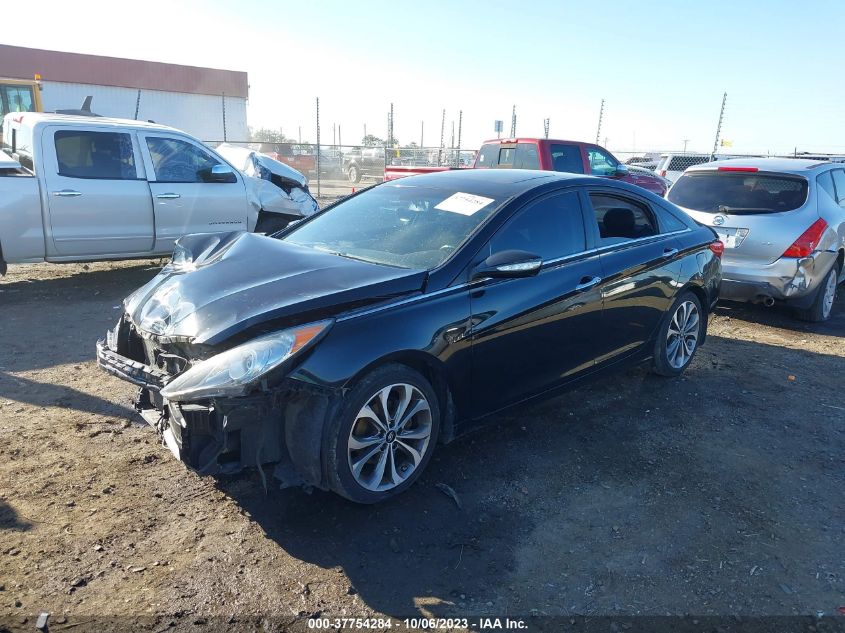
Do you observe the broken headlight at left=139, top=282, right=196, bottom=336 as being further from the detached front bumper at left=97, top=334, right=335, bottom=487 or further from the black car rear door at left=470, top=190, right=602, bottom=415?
the black car rear door at left=470, top=190, right=602, bottom=415

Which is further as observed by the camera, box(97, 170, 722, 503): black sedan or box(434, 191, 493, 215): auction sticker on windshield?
box(434, 191, 493, 215): auction sticker on windshield

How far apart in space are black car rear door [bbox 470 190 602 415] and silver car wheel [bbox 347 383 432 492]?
411 mm

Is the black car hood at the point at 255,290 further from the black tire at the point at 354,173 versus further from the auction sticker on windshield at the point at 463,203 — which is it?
the black tire at the point at 354,173

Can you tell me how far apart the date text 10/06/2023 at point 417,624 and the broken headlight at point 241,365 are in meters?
0.98

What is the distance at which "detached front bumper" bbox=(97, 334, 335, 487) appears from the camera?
2736 millimetres

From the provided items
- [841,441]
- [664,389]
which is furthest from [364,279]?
[841,441]

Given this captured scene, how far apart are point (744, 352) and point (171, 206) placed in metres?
6.62

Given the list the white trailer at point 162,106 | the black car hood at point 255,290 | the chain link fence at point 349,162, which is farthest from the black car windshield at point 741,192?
the white trailer at point 162,106

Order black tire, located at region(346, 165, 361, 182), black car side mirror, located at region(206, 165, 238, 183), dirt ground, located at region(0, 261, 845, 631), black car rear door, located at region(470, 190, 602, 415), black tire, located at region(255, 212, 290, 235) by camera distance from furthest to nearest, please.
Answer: black tire, located at region(346, 165, 361, 182) → black tire, located at region(255, 212, 290, 235) → black car side mirror, located at region(206, 165, 238, 183) → black car rear door, located at region(470, 190, 602, 415) → dirt ground, located at region(0, 261, 845, 631)

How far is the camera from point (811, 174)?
22.7 feet

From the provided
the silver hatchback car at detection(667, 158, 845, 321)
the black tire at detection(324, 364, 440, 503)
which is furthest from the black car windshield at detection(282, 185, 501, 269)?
the silver hatchback car at detection(667, 158, 845, 321)

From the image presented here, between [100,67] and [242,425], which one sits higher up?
[100,67]

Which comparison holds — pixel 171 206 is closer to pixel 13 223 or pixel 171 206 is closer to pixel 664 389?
pixel 13 223

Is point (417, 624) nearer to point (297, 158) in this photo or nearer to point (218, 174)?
point (218, 174)
